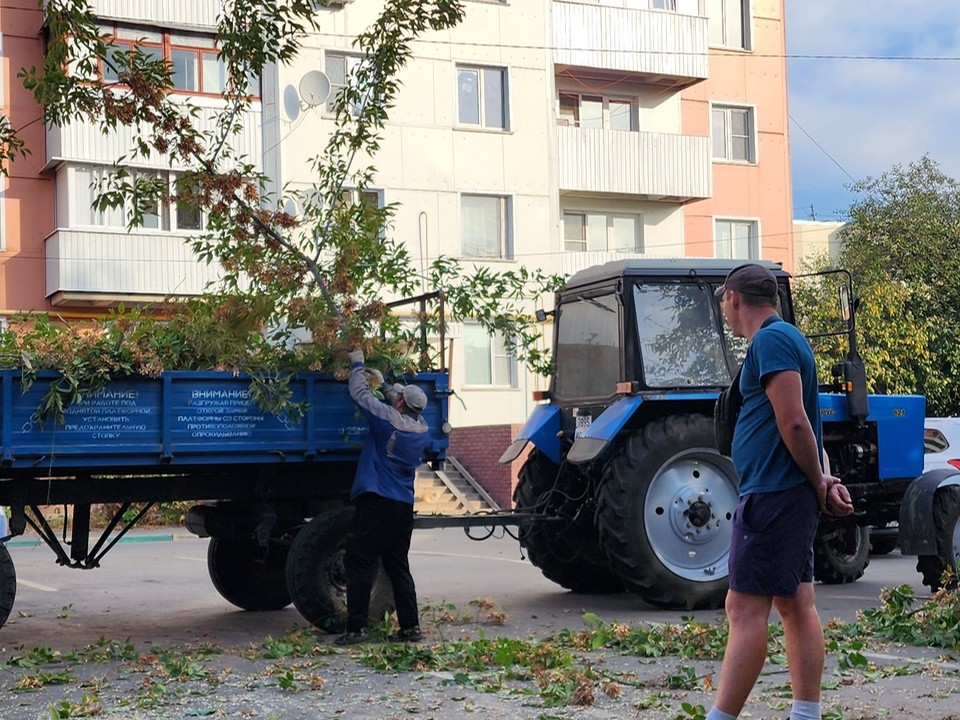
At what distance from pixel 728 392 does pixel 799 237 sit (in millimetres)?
39111

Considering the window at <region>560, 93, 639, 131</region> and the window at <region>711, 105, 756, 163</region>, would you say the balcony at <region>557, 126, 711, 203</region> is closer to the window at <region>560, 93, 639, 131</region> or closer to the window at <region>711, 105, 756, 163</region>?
the window at <region>560, 93, 639, 131</region>

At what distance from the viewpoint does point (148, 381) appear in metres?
9.79

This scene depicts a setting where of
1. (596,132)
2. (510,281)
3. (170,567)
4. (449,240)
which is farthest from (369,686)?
(596,132)

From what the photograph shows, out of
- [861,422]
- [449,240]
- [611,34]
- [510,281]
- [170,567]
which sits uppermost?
[611,34]

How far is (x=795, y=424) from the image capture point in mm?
5867

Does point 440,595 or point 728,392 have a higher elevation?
point 728,392

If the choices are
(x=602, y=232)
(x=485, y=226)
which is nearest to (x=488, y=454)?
(x=485, y=226)

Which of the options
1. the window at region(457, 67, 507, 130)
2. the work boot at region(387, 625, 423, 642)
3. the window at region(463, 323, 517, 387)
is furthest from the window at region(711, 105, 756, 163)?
the work boot at region(387, 625, 423, 642)

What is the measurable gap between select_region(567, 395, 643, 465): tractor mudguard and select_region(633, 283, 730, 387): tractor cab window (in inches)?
12.1

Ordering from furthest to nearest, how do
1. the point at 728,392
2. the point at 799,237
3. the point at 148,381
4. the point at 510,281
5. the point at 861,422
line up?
the point at 799,237
the point at 510,281
the point at 861,422
the point at 148,381
the point at 728,392

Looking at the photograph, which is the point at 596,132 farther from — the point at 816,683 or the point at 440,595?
the point at 816,683

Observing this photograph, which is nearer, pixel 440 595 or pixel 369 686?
pixel 369 686

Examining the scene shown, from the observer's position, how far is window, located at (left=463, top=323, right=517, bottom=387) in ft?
98.5

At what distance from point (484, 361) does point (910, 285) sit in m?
8.99
